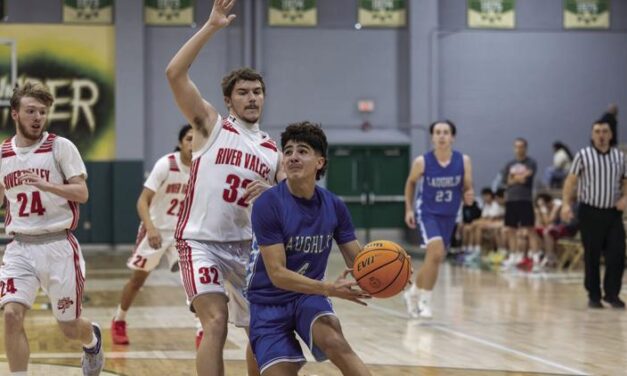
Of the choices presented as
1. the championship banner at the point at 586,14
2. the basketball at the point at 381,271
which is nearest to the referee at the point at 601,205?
the basketball at the point at 381,271

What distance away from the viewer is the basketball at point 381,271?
5379 mm

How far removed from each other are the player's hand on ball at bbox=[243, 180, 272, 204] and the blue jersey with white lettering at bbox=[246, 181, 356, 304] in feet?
1.41

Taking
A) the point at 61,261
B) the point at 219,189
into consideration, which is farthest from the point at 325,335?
the point at 61,261

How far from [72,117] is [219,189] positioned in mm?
18983

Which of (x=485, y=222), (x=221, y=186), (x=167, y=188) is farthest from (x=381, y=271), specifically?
(x=485, y=222)

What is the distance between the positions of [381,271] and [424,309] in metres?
6.13

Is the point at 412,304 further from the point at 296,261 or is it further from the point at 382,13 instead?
the point at 382,13

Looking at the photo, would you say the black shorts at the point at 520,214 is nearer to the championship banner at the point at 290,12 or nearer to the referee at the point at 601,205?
the referee at the point at 601,205

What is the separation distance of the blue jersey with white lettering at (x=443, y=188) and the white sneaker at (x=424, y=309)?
908 mm

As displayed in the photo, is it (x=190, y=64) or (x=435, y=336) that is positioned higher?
(x=190, y=64)

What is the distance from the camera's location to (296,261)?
5625 mm

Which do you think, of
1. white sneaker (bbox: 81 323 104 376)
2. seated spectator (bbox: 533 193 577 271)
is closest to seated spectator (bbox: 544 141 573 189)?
seated spectator (bbox: 533 193 577 271)

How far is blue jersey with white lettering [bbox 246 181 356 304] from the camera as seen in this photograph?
219 inches

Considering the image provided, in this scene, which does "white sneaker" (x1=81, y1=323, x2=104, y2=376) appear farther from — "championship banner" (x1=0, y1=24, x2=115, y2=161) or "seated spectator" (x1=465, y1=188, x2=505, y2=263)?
"championship banner" (x1=0, y1=24, x2=115, y2=161)
